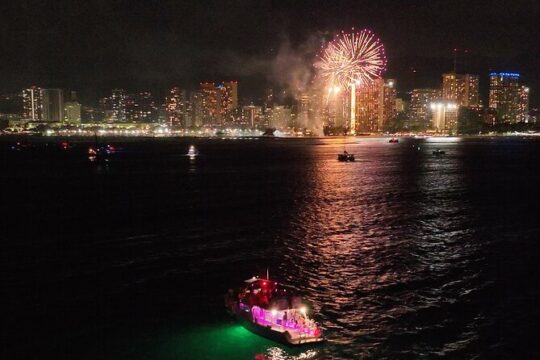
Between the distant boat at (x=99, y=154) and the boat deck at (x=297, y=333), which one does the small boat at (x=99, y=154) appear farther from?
the boat deck at (x=297, y=333)

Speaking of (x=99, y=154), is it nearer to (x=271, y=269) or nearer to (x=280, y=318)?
(x=271, y=269)

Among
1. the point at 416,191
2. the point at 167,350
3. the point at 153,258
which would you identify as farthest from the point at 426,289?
the point at 416,191

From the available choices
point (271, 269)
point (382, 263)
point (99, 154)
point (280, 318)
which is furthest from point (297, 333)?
point (99, 154)

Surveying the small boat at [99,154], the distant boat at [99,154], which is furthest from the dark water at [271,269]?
the small boat at [99,154]

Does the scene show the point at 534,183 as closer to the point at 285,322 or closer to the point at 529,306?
the point at 529,306

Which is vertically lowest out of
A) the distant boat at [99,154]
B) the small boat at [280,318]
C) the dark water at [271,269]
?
the dark water at [271,269]

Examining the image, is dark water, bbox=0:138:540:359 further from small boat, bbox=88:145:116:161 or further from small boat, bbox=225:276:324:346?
small boat, bbox=88:145:116:161
